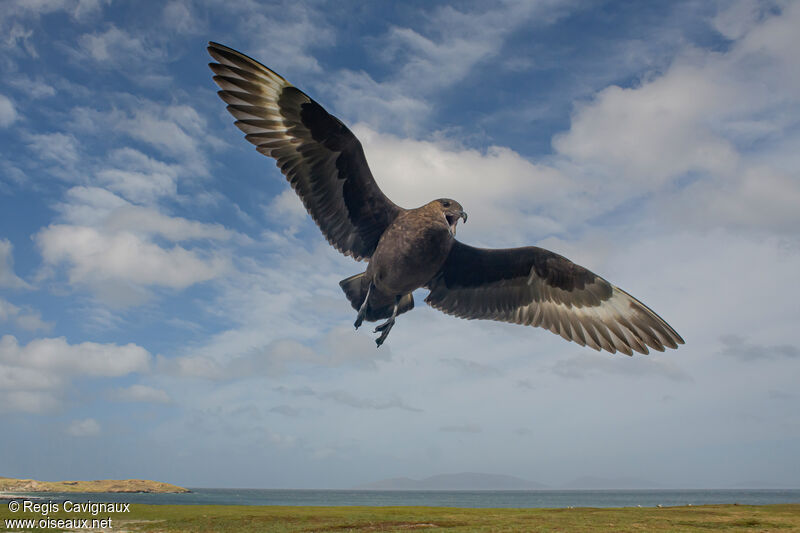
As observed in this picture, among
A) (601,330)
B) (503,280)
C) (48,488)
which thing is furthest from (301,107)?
(48,488)

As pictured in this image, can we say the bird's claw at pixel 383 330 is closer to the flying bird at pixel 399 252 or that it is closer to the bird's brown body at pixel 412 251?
Result: the flying bird at pixel 399 252

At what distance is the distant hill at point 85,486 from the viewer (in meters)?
87.1

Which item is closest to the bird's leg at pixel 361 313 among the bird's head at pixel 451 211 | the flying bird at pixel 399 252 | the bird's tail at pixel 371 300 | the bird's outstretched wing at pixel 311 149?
the flying bird at pixel 399 252

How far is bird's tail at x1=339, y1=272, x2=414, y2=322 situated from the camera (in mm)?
7102

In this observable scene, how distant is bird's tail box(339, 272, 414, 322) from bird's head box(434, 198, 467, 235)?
1.19m

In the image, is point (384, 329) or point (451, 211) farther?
point (451, 211)

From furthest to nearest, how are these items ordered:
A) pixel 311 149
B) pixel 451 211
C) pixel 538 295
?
1. pixel 538 295
2. pixel 311 149
3. pixel 451 211

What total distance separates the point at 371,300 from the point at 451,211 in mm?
1523

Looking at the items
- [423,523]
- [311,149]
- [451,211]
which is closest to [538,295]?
[451,211]

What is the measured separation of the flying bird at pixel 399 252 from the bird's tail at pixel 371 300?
14 millimetres

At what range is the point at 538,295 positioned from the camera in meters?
8.89

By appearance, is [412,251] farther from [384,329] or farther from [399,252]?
[384,329]

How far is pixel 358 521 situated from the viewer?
23.4 m

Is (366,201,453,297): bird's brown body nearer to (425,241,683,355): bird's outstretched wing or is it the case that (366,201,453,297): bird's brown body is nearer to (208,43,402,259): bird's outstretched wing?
(208,43,402,259): bird's outstretched wing
